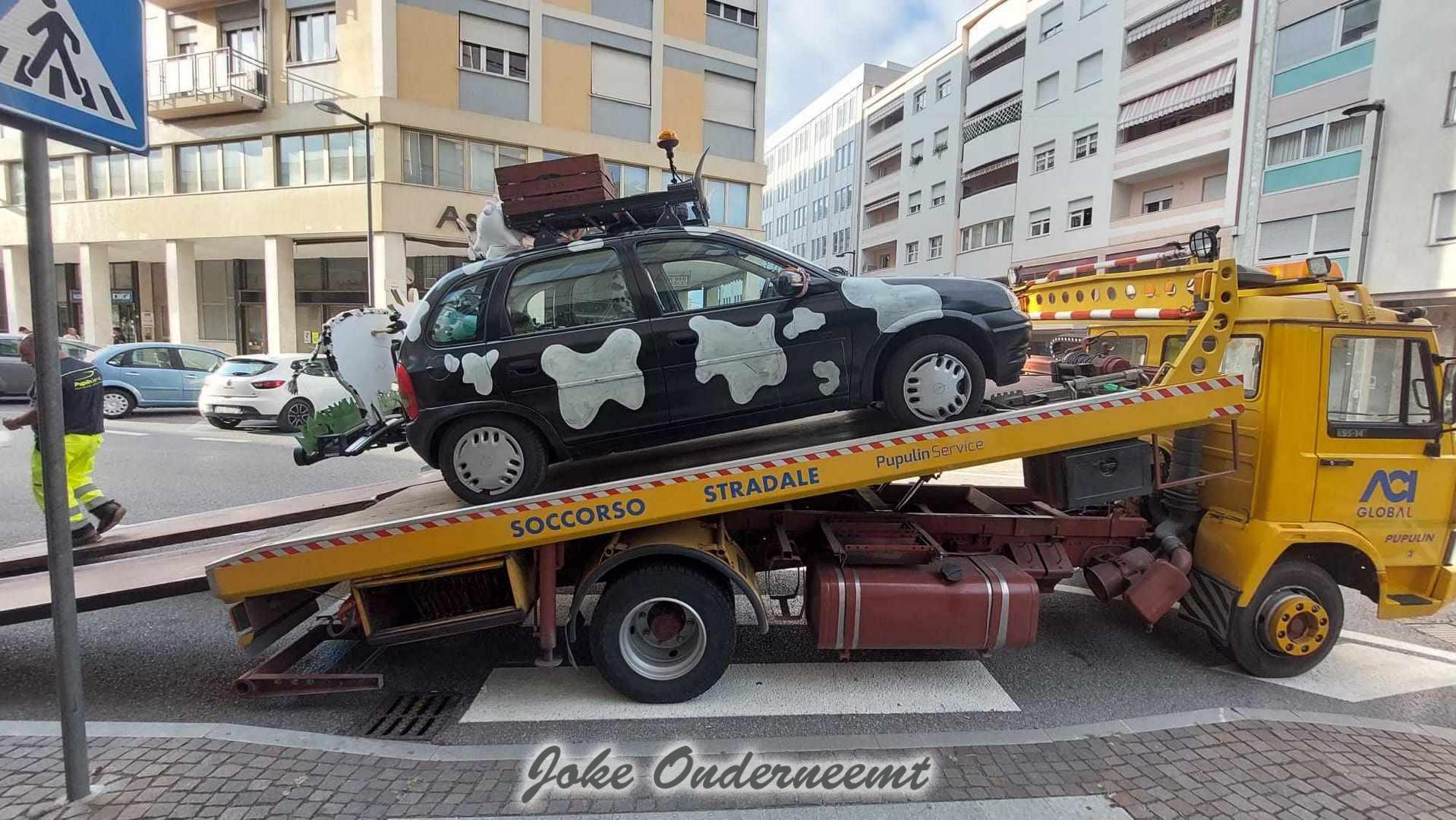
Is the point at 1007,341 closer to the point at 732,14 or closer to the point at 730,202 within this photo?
the point at 730,202

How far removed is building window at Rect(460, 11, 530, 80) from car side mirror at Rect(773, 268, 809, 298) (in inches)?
777

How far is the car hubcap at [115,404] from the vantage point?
13203 mm

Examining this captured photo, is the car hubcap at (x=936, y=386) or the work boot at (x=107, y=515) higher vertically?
the car hubcap at (x=936, y=386)

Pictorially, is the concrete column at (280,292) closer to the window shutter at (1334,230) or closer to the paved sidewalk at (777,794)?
the paved sidewalk at (777,794)

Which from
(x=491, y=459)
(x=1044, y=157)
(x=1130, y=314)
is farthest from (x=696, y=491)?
(x=1044, y=157)

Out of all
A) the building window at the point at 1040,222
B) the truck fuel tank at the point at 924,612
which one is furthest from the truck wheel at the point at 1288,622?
the building window at the point at 1040,222

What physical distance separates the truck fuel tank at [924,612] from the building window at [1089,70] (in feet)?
102

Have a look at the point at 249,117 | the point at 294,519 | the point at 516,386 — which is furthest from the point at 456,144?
the point at 516,386

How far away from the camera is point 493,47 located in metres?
20.0

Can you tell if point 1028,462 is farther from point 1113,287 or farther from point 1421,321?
point 1421,321

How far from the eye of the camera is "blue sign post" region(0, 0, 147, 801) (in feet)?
7.82

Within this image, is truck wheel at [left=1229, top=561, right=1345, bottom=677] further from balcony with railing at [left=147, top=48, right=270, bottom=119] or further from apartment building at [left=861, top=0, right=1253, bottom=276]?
balcony with railing at [left=147, top=48, right=270, bottom=119]

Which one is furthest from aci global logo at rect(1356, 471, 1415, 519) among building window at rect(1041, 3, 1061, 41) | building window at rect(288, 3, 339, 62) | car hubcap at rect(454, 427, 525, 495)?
building window at rect(1041, 3, 1061, 41)

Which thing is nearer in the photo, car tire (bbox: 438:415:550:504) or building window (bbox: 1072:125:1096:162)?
car tire (bbox: 438:415:550:504)
